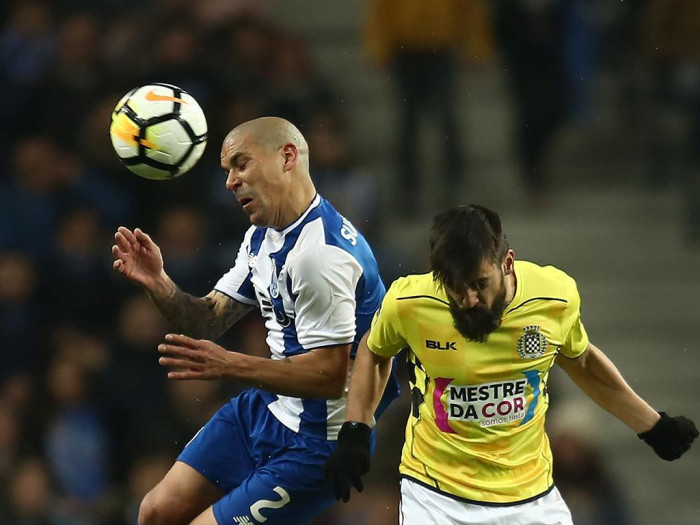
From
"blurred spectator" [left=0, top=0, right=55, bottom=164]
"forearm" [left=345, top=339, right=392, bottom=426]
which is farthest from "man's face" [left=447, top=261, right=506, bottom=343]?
"blurred spectator" [left=0, top=0, right=55, bottom=164]

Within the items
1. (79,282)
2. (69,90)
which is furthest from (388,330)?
(69,90)

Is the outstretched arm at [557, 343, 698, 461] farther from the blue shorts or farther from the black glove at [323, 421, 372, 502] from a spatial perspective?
the blue shorts

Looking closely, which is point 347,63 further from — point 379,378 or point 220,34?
point 379,378

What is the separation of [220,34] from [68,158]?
1.65 metres

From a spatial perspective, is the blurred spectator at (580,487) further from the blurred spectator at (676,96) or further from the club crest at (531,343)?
the club crest at (531,343)

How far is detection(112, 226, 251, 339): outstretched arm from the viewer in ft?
17.5

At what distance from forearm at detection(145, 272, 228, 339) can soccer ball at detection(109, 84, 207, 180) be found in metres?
0.44

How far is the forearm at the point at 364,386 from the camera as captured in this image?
478 centimetres

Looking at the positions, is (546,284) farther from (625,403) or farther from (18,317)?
(18,317)

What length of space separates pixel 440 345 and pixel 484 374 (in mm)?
179

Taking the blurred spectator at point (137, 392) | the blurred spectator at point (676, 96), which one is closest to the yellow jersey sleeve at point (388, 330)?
the blurred spectator at point (137, 392)

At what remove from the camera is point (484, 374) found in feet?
15.2

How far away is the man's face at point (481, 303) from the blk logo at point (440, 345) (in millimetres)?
54

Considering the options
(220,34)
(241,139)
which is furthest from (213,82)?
(241,139)
